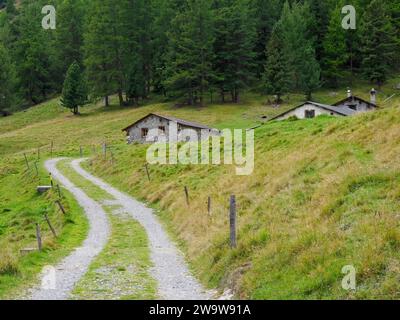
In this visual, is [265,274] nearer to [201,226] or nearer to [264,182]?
[201,226]

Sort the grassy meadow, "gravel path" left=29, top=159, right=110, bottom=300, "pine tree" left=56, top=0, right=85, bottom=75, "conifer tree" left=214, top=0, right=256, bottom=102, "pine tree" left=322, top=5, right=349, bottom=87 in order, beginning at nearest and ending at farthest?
the grassy meadow < "gravel path" left=29, top=159, right=110, bottom=300 < "conifer tree" left=214, top=0, right=256, bottom=102 < "pine tree" left=322, top=5, right=349, bottom=87 < "pine tree" left=56, top=0, right=85, bottom=75

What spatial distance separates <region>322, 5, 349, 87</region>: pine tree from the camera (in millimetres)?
86875

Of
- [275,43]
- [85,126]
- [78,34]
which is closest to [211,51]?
[275,43]

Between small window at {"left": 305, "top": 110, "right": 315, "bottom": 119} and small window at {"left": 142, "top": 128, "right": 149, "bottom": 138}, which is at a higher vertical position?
small window at {"left": 305, "top": 110, "right": 315, "bottom": 119}

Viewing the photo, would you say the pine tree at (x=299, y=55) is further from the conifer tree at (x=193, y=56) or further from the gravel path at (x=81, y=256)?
the gravel path at (x=81, y=256)

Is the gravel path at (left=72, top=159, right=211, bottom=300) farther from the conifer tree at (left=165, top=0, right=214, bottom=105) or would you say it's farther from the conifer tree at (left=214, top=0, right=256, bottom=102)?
the conifer tree at (left=214, top=0, right=256, bottom=102)

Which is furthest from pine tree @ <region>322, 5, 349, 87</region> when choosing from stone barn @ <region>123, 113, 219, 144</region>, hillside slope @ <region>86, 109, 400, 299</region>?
hillside slope @ <region>86, 109, 400, 299</region>

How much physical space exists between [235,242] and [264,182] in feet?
25.7

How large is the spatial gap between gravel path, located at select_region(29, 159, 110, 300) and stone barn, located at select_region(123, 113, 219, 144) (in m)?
22.5

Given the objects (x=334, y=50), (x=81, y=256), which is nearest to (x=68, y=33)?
(x=334, y=50)

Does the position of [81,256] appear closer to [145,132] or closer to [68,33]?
[145,132]

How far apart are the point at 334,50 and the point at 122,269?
7904 centimetres

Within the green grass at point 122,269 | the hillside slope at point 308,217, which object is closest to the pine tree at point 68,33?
the hillside slope at point 308,217

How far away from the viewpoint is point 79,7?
110 meters
